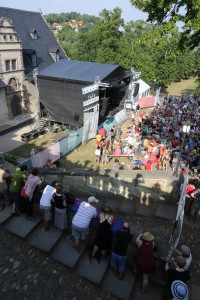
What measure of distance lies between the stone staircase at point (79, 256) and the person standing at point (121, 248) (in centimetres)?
26

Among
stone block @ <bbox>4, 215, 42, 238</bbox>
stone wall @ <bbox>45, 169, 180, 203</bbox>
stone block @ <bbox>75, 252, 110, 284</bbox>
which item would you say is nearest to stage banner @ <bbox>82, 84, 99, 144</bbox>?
stone wall @ <bbox>45, 169, 180, 203</bbox>

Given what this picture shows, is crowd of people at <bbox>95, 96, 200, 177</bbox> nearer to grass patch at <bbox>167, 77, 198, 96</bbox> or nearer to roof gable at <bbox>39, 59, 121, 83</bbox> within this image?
roof gable at <bbox>39, 59, 121, 83</bbox>

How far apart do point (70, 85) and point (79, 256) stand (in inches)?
633

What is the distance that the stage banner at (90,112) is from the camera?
18.4 metres

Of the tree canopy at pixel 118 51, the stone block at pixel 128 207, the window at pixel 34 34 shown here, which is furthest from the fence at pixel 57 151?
the tree canopy at pixel 118 51

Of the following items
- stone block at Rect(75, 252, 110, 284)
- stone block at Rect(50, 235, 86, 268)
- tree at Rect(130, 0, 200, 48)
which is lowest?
stone block at Rect(75, 252, 110, 284)

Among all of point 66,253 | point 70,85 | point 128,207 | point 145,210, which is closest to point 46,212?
point 66,253

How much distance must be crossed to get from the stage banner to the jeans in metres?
14.1

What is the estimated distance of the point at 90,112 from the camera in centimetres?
1931

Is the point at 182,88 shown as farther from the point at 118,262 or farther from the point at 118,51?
the point at 118,262

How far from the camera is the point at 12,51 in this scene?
2267 centimetres

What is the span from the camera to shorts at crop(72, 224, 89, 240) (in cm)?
545

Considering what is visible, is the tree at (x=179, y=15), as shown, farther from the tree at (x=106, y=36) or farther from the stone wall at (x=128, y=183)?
the tree at (x=106, y=36)

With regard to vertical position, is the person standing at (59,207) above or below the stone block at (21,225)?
above
